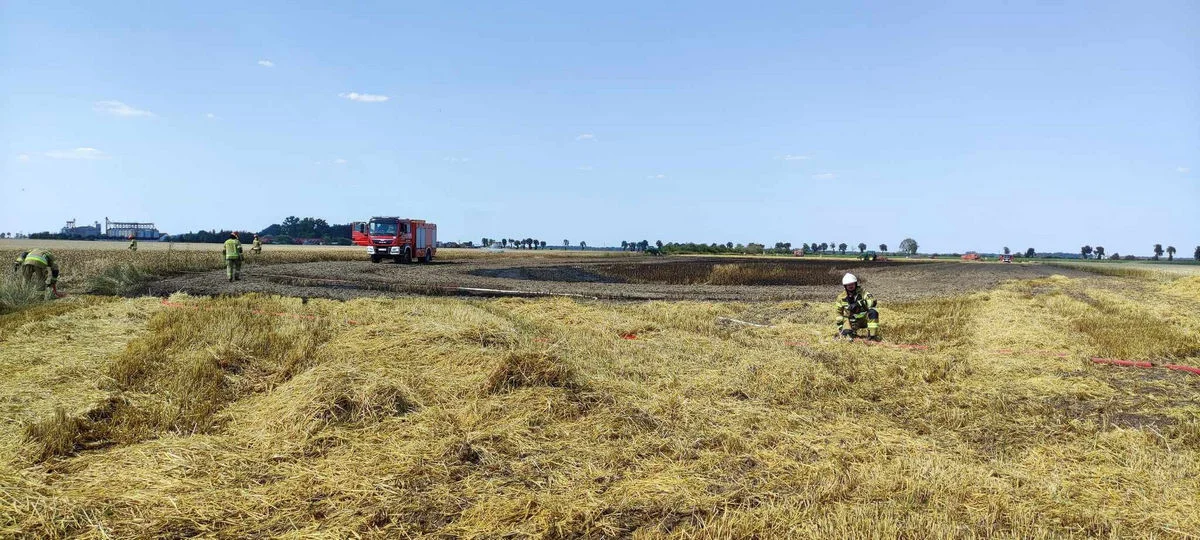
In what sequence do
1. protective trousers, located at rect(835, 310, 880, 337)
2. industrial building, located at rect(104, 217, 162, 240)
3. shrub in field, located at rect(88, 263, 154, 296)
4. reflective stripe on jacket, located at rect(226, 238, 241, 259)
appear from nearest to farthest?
protective trousers, located at rect(835, 310, 880, 337), shrub in field, located at rect(88, 263, 154, 296), reflective stripe on jacket, located at rect(226, 238, 241, 259), industrial building, located at rect(104, 217, 162, 240)

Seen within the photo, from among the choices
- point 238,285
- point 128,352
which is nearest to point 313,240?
point 238,285

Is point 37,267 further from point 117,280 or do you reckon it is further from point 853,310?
point 853,310

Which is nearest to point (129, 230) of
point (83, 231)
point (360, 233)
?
point (83, 231)

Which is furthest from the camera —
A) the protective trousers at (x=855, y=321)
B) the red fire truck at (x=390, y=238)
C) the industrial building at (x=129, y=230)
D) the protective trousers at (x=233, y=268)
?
the industrial building at (x=129, y=230)

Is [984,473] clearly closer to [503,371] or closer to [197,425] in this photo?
[503,371]

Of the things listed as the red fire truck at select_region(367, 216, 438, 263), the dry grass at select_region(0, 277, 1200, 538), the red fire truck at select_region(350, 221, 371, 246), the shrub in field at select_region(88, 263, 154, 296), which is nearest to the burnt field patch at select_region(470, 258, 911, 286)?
the red fire truck at select_region(367, 216, 438, 263)

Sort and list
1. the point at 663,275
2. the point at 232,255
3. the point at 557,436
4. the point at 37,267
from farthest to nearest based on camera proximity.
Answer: the point at 663,275
the point at 232,255
the point at 37,267
the point at 557,436

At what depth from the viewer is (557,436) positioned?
17.6ft

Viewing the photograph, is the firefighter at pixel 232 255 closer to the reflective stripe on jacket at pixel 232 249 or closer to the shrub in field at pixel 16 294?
the reflective stripe on jacket at pixel 232 249

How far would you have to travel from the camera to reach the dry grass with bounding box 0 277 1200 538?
393 centimetres

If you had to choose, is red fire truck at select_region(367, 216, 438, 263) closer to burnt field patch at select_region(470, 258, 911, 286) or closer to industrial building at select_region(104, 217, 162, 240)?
burnt field patch at select_region(470, 258, 911, 286)

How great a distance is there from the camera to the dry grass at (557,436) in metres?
Result: 3.93

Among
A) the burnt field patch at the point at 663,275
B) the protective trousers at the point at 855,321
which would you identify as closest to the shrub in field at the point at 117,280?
the burnt field patch at the point at 663,275

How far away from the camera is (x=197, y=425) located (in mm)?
5633
